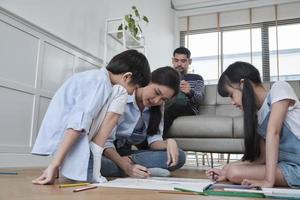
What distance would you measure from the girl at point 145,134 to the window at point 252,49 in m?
3.03

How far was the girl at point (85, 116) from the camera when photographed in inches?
35.4

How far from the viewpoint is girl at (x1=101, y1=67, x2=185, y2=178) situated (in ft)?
4.04

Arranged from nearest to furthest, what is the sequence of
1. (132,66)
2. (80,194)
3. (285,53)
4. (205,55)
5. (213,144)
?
(80,194)
(132,66)
(213,144)
(285,53)
(205,55)

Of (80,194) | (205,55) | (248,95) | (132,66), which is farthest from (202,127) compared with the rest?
(205,55)

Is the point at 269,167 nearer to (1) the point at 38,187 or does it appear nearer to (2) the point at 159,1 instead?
(1) the point at 38,187

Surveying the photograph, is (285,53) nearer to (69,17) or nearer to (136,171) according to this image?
(69,17)

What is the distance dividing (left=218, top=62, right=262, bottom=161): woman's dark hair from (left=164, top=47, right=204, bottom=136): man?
72cm

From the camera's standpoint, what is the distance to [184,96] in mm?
2135

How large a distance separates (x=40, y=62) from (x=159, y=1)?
8.35ft

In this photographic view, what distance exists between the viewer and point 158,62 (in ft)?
13.3

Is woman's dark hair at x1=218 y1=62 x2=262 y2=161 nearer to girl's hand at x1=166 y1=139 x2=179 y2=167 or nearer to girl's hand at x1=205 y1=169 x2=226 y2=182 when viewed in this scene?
girl's hand at x1=205 y1=169 x2=226 y2=182

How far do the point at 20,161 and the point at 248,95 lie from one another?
4.46 feet

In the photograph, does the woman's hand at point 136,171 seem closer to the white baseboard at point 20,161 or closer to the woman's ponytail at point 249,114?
the woman's ponytail at point 249,114

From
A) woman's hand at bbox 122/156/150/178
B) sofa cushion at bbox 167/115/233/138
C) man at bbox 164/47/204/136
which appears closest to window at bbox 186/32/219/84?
man at bbox 164/47/204/136
